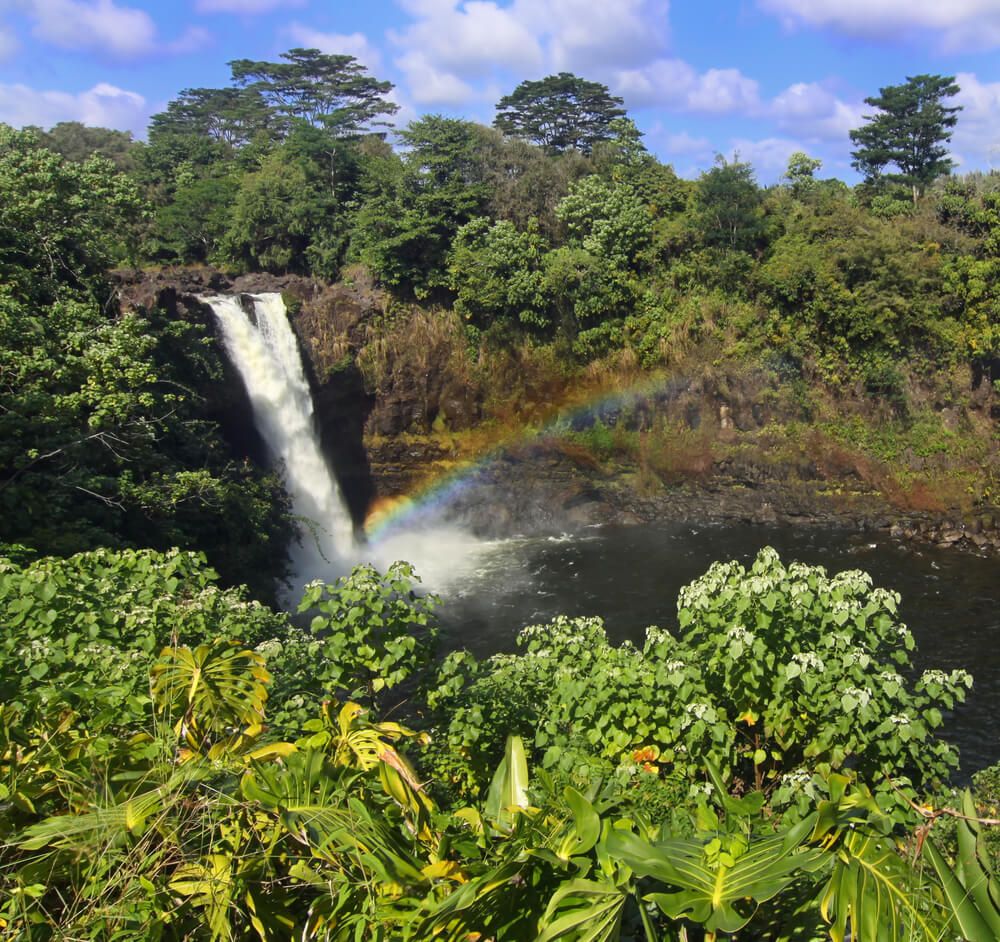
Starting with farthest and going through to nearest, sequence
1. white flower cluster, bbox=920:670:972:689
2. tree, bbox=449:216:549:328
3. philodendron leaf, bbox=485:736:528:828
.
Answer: tree, bbox=449:216:549:328 < white flower cluster, bbox=920:670:972:689 < philodendron leaf, bbox=485:736:528:828

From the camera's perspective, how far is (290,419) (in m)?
25.5

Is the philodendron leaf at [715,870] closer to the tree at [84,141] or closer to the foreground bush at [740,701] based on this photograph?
the foreground bush at [740,701]

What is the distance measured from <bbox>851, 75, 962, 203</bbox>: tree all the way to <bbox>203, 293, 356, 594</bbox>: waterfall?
26.2 m

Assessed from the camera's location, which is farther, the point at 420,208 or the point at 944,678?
the point at 420,208

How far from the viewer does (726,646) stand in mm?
6340

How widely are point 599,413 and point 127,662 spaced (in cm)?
2489

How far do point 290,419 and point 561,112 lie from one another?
96.6 feet

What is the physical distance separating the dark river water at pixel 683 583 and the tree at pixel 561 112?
28432mm

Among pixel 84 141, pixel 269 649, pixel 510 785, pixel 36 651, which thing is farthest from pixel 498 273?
pixel 84 141

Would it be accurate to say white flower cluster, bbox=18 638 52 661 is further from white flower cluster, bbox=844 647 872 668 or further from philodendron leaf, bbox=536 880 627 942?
white flower cluster, bbox=844 647 872 668

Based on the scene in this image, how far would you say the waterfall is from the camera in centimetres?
2423

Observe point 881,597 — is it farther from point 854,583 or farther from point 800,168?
point 800,168

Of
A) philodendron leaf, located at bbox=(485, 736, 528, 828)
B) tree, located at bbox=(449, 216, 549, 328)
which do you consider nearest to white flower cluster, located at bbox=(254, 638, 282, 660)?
philodendron leaf, located at bbox=(485, 736, 528, 828)

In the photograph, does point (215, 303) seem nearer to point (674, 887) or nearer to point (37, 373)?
point (37, 373)
